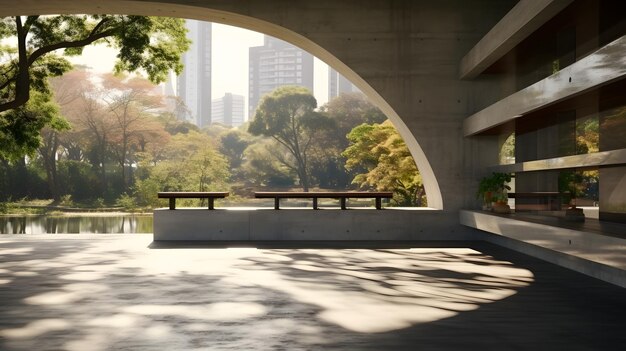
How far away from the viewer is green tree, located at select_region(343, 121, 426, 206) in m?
21.1

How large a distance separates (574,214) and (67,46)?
42.0ft

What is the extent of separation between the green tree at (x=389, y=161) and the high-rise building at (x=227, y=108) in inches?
4579

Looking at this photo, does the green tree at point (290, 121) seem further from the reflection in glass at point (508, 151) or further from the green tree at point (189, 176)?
the reflection in glass at point (508, 151)

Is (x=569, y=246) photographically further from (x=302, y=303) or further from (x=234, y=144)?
(x=234, y=144)

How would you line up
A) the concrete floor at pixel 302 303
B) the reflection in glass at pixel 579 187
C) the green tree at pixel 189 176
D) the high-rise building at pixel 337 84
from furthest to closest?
the high-rise building at pixel 337 84 < the green tree at pixel 189 176 < the reflection in glass at pixel 579 187 < the concrete floor at pixel 302 303

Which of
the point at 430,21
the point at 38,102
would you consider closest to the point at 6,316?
the point at 430,21

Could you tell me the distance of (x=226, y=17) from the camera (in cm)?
1317

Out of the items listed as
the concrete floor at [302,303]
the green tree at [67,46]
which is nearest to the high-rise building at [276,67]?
the green tree at [67,46]

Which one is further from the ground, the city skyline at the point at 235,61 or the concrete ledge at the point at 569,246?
the city skyline at the point at 235,61

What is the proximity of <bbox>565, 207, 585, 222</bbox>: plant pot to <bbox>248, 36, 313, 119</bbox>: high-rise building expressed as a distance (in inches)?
3907

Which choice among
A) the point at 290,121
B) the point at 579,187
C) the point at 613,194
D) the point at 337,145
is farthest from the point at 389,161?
the point at 290,121

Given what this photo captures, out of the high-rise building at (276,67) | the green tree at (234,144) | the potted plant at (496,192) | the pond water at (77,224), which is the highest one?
the high-rise building at (276,67)

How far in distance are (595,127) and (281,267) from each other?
432 centimetres

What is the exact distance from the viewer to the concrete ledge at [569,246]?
636 cm
